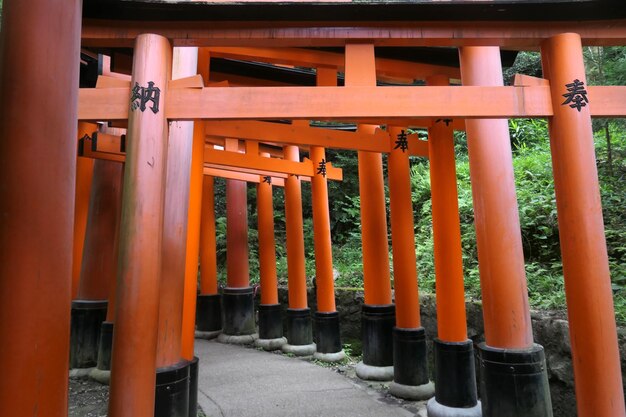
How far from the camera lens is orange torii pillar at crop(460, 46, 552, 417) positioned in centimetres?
395

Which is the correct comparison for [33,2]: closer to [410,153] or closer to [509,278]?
[509,278]

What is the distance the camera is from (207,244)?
1133cm

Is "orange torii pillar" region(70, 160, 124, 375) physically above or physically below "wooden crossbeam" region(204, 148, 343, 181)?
below

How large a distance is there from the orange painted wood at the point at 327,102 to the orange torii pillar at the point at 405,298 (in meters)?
3.35

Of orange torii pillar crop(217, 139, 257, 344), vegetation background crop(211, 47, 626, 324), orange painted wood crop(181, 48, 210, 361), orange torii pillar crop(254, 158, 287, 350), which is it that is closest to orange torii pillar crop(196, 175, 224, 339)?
orange torii pillar crop(217, 139, 257, 344)

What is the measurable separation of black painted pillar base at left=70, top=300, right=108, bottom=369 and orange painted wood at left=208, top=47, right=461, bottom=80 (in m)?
4.66

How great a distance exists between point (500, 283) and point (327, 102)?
2.41 m

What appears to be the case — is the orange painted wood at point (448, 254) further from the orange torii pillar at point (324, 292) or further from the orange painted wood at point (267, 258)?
the orange painted wood at point (267, 258)

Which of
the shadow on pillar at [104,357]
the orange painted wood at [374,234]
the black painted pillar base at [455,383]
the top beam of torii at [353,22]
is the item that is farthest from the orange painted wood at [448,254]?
the shadow on pillar at [104,357]

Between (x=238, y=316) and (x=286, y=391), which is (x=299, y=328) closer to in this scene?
(x=238, y=316)

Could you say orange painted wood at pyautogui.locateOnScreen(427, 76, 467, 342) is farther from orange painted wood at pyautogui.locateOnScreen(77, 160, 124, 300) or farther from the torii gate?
orange painted wood at pyautogui.locateOnScreen(77, 160, 124, 300)

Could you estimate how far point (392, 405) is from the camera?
605 cm

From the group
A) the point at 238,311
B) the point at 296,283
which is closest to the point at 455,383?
the point at 296,283

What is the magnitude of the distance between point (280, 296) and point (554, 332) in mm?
7547
